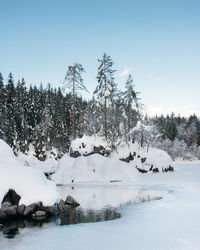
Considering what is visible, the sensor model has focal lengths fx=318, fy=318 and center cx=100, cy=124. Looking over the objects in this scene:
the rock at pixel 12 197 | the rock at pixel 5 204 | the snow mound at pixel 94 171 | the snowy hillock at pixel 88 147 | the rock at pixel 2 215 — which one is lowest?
the rock at pixel 2 215

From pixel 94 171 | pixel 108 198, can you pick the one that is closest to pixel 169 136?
pixel 94 171

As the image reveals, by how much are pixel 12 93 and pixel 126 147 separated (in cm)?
3145

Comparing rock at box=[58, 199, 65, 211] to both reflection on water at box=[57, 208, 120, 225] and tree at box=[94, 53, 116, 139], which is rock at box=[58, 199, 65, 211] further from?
tree at box=[94, 53, 116, 139]

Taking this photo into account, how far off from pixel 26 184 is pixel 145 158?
23.2 m

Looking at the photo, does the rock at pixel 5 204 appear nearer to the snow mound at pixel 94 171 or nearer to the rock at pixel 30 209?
the rock at pixel 30 209

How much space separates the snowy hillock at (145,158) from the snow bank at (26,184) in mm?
21159

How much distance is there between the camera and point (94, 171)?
92.0 feet

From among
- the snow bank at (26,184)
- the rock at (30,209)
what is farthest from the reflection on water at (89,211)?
the snow bank at (26,184)

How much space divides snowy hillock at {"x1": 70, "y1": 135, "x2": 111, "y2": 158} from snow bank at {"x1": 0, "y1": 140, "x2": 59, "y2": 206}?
20484 millimetres

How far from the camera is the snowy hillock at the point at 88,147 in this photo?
35.8 meters

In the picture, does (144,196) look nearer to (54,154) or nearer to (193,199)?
(193,199)

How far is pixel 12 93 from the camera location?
60594 millimetres

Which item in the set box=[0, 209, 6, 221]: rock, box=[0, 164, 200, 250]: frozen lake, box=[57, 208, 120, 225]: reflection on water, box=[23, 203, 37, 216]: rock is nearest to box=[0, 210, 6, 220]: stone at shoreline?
box=[0, 209, 6, 221]: rock

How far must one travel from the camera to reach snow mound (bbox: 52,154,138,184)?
27.2 meters
